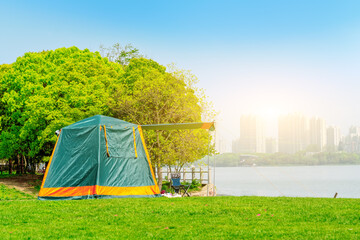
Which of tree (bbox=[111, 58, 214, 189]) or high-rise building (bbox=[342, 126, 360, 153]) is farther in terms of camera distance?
high-rise building (bbox=[342, 126, 360, 153])

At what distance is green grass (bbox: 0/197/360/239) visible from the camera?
6355mm

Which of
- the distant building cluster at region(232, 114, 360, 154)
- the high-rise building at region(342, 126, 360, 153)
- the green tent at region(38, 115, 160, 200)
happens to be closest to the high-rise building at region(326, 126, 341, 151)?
the distant building cluster at region(232, 114, 360, 154)

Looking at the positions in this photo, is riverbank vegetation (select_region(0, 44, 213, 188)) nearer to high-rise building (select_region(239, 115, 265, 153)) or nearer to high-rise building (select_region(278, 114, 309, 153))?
high-rise building (select_region(239, 115, 265, 153))

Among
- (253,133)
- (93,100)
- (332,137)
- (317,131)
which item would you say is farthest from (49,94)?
(332,137)

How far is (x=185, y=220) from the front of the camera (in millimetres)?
7602

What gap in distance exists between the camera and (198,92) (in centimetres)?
2256

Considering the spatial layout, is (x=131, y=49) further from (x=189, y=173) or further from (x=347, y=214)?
(x=347, y=214)

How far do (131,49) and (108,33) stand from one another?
9.72 metres

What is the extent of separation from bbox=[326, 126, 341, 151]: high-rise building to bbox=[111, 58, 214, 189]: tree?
70.9 m

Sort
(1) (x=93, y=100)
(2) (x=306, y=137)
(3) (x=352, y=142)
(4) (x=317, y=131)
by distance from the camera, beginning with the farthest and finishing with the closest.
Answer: (4) (x=317, y=131)
(2) (x=306, y=137)
(3) (x=352, y=142)
(1) (x=93, y=100)

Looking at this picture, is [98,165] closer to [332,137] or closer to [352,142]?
[352,142]

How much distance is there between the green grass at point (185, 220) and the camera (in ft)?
20.9

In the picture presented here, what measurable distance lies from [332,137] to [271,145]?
25221mm

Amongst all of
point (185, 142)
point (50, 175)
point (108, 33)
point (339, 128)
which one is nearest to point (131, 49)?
point (108, 33)
